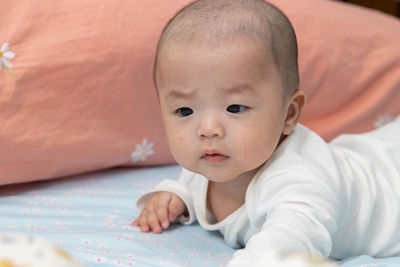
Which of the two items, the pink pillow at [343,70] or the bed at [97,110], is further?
the pink pillow at [343,70]

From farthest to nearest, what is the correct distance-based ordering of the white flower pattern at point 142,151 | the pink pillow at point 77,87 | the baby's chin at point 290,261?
the white flower pattern at point 142,151 < the pink pillow at point 77,87 < the baby's chin at point 290,261

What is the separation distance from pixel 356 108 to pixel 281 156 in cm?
65

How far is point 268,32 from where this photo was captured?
97cm

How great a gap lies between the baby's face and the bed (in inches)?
8.1

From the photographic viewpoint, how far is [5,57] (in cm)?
125

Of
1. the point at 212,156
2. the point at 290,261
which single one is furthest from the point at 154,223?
the point at 290,261

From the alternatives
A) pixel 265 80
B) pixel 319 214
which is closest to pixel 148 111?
pixel 265 80

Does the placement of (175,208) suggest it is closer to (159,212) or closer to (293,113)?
(159,212)

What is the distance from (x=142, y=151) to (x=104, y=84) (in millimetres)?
204

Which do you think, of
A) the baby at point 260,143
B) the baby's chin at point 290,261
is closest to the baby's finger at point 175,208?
the baby at point 260,143

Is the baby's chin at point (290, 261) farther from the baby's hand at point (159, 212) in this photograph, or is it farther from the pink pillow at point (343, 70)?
the pink pillow at point (343, 70)

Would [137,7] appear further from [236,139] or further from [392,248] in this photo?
[392,248]

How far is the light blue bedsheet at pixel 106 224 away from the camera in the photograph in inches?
39.0

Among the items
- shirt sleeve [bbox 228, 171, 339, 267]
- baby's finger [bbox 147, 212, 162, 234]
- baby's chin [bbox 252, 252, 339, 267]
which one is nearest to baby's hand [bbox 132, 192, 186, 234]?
baby's finger [bbox 147, 212, 162, 234]
